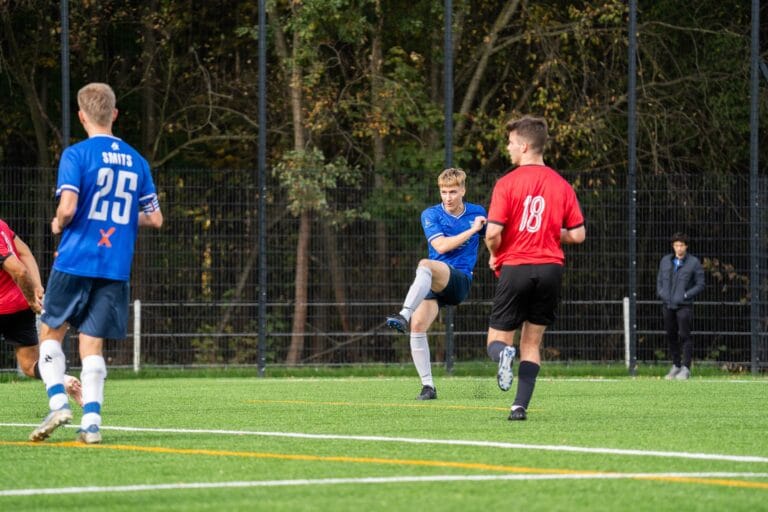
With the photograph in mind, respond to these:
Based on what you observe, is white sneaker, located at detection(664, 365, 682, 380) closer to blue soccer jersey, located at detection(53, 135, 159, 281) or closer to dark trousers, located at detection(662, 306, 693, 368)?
dark trousers, located at detection(662, 306, 693, 368)

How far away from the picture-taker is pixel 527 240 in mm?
8883

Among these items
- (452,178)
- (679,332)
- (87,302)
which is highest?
(452,178)

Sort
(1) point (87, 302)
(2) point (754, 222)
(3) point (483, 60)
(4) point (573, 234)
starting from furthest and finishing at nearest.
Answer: (3) point (483, 60) → (2) point (754, 222) → (4) point (573, 234) → (1) point (87, 302)

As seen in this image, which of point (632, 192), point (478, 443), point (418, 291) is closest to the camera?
point (478, 443)

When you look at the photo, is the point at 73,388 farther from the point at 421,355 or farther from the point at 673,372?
the point at 673,372

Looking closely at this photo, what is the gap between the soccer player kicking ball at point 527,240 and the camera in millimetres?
8852

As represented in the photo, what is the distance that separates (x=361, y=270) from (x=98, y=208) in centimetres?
1210

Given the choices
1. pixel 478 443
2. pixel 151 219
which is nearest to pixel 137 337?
pixel 151 219

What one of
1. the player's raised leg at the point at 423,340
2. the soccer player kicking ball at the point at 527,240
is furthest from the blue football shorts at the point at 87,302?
the player's raised leg at the point at 423,340

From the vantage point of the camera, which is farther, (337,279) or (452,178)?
(337,279)

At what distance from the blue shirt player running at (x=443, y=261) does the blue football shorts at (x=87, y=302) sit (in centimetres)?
371

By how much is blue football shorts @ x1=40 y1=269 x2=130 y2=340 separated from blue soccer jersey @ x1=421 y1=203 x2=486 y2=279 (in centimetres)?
412

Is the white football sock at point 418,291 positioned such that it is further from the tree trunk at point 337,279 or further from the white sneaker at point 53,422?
the tree trunk at point 337,279

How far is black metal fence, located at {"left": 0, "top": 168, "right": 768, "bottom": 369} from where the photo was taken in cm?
1923
